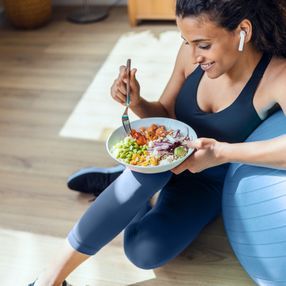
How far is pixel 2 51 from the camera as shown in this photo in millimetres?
2602

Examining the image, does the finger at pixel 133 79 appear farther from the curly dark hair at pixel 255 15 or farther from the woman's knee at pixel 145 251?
the woman's knee at pixel 145 251

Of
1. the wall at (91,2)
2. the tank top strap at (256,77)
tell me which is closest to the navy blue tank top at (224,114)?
the tank top strap at (256,77)

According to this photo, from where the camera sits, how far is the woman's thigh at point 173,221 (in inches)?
47.9

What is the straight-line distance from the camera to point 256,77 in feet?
3.59

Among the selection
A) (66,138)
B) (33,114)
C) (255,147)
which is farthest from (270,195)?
(33,114)

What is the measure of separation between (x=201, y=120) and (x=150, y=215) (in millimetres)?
289

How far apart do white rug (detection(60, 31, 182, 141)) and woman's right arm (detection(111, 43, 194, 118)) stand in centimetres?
59

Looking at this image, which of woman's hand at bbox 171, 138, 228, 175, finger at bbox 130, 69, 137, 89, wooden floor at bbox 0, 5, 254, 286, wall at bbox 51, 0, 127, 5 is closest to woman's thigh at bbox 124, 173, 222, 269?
wooden floor at bbox 0, 5, 254, 286

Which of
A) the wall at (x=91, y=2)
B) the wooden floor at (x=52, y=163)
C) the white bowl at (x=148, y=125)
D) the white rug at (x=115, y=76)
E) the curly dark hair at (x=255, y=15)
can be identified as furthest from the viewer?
the wall at (x=91, y=2)

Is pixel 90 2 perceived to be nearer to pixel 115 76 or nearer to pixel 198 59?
pixel 115 76

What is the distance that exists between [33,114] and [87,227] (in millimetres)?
1014

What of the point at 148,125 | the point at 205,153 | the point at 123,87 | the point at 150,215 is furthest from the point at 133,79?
the point at 150,215

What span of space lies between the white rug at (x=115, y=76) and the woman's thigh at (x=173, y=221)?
0.63 metres

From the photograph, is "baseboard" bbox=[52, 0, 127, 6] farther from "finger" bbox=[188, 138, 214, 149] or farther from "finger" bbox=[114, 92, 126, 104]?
"finger" bbox=[188, 138, 214, 149]
